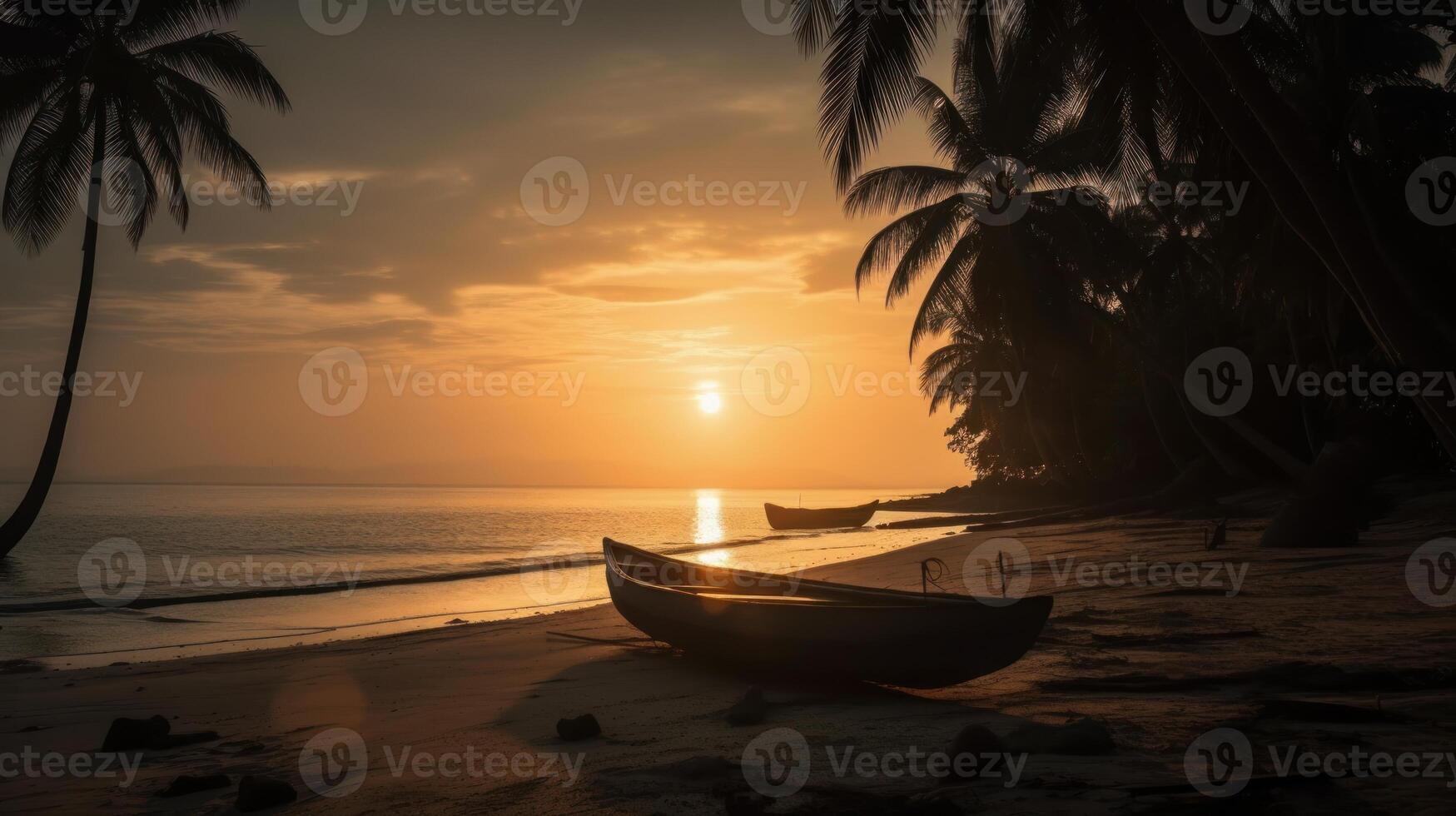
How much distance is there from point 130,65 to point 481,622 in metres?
13.0

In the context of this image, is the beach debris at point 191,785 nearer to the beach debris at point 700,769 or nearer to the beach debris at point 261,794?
the beach debris at point 261,794

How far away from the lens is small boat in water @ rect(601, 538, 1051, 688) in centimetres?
621

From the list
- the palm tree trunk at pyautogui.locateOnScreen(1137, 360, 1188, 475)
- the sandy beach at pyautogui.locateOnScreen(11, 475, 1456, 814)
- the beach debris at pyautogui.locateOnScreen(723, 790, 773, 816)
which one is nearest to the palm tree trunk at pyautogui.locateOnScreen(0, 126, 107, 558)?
the sandy beach at pyautogui.locateOnScreen(11, 475, 1456, 814)

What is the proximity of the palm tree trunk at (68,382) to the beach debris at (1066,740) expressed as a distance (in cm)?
1930

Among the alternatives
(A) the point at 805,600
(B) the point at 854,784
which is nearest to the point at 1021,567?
(A) the point at 805,600

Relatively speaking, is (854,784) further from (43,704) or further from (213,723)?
(43,704)

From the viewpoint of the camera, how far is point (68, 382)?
57.9ft

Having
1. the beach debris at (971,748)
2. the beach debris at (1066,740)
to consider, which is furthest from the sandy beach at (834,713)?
the beach debris at (971,748)

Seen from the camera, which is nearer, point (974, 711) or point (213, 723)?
point (974, 711)

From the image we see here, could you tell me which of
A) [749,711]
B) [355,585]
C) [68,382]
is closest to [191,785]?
[749,711]

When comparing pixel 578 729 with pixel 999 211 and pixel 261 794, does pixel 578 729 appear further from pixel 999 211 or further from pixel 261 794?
pixel 999 211

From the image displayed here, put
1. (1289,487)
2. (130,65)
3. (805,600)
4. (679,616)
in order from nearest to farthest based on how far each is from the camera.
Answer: (805,600), (679,616), (130,65), (1289,487)

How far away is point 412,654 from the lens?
1094cm

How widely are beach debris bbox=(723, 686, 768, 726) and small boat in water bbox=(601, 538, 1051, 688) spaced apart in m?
0.81
